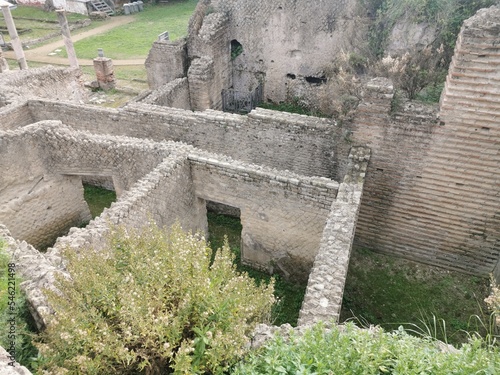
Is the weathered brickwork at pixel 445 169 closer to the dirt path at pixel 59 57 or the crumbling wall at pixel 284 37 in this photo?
the crumbling wall at pixel 284 37

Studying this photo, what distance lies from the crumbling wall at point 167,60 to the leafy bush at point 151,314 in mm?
9092

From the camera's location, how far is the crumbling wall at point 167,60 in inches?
452

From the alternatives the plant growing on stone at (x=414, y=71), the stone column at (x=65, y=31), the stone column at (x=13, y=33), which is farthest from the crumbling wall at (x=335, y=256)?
the stone column at (x=13, y=33)

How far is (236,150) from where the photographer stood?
8383mm

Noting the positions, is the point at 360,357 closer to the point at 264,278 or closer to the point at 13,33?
the point at 264,278

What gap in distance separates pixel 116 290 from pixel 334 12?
9952 mm

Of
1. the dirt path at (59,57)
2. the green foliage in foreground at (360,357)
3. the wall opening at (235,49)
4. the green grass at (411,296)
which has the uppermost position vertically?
the green foliage in foreground at (360,357)

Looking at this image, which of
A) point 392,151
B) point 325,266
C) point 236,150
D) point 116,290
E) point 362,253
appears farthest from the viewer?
point 236,150

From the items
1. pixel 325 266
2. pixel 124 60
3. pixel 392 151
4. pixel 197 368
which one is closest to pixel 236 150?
pixel 392 151

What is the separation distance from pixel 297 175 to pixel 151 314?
3.77 m

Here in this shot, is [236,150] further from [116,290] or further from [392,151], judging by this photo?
[116,290]

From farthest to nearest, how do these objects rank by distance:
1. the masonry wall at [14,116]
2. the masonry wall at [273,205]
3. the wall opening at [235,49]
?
the wall opening at [235,49], the masonry wall at [14,116], the masonry wall at [273,205]

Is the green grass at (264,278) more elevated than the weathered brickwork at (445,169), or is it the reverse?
the weathered brickwork at (445,169)

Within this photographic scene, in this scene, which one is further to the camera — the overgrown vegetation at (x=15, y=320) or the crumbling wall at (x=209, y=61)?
the crumbling wall at (x=209, y=61)
